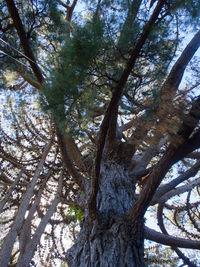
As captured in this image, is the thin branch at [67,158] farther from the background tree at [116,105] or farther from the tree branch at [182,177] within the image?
the tree branch at [182,177]

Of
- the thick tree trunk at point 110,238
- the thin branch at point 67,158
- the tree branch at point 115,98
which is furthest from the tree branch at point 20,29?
the thick tree trunk at point 110,238

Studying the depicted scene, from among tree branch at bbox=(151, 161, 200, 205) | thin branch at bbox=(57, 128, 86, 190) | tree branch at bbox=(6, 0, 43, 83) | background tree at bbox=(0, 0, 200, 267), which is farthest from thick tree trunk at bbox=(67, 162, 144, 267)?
tree branch at bbox=(6, 0, 43, 83)

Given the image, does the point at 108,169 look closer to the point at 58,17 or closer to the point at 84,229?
the point at 84,229

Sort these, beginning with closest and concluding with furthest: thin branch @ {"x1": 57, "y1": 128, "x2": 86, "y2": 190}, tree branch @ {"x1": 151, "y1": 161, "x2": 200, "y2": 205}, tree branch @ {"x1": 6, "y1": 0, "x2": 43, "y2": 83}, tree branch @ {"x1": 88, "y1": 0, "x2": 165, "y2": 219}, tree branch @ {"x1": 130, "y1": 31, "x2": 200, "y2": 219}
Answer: tree branch @ {"x1": 130, "y1": 31, "x2": 200, "y2": 219} < tree branch @ {"x1": 88, "y1": 0, "x2": 165, "y2": 219} < tree branch @ {"x1": 6, "y1": 0, "x2": 43, "y2": 83} < tree branch @ {"x1": 151, "y1": 161, "x2": 200, "y2": 205} < thin branch @ {"x1": 57, "y1": 128, "x2": 86, "y2": 190}

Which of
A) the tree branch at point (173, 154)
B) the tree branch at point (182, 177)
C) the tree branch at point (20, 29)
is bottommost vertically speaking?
the tree branch at point (173, 154)

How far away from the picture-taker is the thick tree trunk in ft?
4.87

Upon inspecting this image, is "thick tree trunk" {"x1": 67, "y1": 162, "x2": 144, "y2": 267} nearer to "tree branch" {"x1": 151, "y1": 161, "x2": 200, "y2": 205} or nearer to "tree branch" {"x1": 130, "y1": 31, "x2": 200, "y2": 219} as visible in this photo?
"tree branch" {"x1": 130, "y1": 31, "x2": 200, "y2": 219}

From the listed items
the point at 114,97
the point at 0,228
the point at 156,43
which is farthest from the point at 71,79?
the point at 0,228

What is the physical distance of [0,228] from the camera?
432 centimetres

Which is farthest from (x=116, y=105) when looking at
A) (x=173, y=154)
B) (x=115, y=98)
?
(x=173, y=154)

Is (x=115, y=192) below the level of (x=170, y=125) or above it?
below

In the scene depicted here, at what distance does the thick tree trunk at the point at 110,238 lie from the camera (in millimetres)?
1483

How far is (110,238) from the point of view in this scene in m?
1.63

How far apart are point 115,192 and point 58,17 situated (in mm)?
2466
